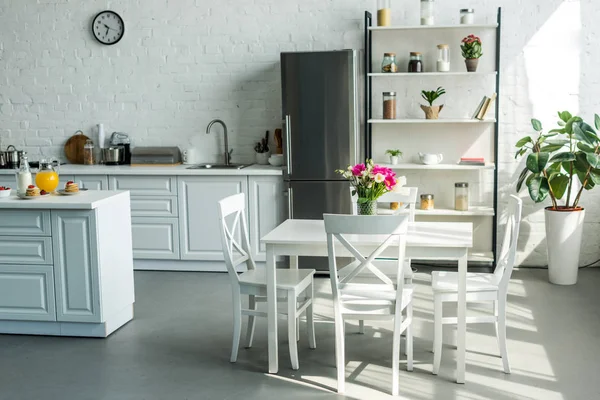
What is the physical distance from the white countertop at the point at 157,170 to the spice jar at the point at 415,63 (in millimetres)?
1345

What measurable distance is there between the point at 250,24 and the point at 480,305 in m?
3.15

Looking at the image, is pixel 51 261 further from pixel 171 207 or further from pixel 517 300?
pixel 517 300

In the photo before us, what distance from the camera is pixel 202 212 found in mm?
6328

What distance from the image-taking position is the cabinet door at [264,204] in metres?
6.20

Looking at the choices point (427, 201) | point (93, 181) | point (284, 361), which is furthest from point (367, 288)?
point (93, 181)

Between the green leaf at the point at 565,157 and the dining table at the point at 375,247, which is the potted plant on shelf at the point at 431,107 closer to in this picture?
the green leaf at the point at 565,157

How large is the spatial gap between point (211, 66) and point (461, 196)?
8.05 ft

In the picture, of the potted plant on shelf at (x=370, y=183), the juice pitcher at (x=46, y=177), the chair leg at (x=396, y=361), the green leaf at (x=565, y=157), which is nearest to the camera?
the chair leg at (x=396, y=361)

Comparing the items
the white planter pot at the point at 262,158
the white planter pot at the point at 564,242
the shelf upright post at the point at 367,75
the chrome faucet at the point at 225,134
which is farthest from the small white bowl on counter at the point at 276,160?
the white planter pot at the point at 564,242

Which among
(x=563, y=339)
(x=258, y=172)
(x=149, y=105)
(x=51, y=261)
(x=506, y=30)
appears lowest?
(x=563, y=339)

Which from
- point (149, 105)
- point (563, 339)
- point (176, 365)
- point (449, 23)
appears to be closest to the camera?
point (176, 365)

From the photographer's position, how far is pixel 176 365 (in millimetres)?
4113

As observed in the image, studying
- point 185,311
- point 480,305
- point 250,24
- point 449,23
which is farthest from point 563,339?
point 250,24

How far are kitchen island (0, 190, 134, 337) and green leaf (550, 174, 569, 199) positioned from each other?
327 cm
